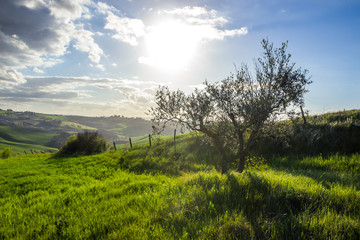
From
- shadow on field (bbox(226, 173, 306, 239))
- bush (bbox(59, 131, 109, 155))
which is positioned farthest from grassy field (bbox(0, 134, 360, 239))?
bush (bbox(59, 131, 109, 155))

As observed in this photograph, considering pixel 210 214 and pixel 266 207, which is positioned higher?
pixel 266 207

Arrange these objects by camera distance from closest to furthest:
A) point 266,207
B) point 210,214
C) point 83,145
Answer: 1. point 210,214
2. point 266,207
3. point 83,145

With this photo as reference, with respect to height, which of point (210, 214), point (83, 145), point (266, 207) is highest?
point (266, 207)

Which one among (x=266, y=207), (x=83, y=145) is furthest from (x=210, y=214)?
(x=83, y=145)

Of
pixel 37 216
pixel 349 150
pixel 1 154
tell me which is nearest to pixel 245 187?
pixel 37 216

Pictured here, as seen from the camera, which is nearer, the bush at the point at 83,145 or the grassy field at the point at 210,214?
the grassy field at the point at 210,214

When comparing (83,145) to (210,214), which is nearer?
(210,214)

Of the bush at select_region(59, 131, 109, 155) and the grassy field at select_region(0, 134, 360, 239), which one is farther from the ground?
the grassy field at select_region(0, 134, 360, 239)

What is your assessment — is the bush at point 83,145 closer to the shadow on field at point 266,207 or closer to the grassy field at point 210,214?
the grassy field at point 210,214

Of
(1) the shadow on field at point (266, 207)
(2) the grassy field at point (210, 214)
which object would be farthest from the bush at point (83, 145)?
(1) the shadow on field at point (266, 207)

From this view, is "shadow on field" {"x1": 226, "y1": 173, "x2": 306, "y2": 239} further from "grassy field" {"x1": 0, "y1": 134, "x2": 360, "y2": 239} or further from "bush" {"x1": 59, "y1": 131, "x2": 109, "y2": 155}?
"bush" {"x1": 59, "y1": 131, "x2": 109, "y2": 155}

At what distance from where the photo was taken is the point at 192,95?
1134cm

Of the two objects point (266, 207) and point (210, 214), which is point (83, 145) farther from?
point (266, 207)

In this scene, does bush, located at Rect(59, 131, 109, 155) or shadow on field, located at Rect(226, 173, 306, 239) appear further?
bush, located at Rect(59, 131, 109, 155)
